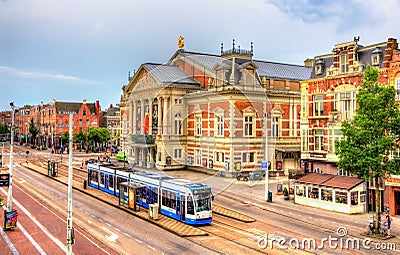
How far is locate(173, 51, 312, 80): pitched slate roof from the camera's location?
225 ft

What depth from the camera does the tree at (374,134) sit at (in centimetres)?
2908

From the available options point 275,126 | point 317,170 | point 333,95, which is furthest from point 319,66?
point 275,126

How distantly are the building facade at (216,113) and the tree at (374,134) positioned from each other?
2772 centimetres

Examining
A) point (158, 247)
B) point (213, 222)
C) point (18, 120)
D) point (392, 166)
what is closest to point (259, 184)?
point (213, 222)

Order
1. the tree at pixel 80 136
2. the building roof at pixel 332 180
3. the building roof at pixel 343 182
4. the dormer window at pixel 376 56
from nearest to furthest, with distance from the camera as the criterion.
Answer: the building roof at pixel 343 182 < the building roof at pixel 332 180 < the dormer window at pixel 376 56 < the tree at pixel 80 136

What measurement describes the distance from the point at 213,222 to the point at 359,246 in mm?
10971

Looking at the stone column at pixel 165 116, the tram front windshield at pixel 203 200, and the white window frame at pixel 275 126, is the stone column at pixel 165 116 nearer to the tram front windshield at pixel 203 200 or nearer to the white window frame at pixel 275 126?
the white window frame at pixel 275 126

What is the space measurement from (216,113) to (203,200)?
31.3m

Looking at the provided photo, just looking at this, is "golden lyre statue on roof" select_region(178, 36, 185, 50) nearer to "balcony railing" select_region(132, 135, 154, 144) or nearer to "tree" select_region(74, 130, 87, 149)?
"balcony railing" select_region(132, 135, 154, 144)

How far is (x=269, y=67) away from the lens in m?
71.9

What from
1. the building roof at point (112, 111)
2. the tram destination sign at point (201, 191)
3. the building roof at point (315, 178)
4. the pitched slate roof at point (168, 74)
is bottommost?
the building roof at point (315, 178)

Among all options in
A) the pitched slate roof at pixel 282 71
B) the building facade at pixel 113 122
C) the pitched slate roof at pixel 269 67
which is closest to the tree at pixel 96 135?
the building facade at pixel 113 122

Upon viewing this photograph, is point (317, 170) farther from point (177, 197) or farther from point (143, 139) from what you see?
point (143, 139)

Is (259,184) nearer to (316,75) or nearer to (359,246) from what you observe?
(316,75)
